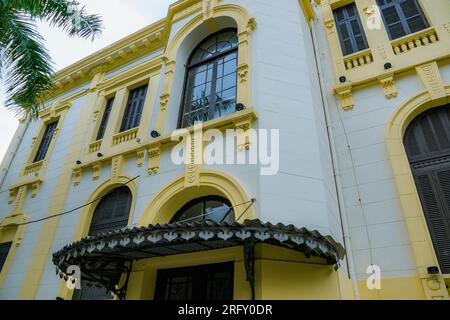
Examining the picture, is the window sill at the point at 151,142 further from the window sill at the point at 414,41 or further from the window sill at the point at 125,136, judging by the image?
the window sill at the point at 414,41

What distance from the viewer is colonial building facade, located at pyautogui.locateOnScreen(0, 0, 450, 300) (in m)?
4.93

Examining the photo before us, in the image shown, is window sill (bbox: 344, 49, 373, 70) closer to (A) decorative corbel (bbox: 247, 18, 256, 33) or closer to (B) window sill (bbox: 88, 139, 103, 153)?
(A) decorative corbel (bbox: 247, 18, 256, 33)

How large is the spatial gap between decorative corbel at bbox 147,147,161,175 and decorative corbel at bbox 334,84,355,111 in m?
4.45

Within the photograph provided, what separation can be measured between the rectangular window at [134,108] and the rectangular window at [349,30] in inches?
253

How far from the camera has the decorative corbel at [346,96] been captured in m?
7.05

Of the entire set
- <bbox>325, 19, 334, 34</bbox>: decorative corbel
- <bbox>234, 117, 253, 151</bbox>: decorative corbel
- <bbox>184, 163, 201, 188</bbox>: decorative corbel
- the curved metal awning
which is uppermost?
<bbox>325, 19, 334, 34</bbox>: decorative corbel

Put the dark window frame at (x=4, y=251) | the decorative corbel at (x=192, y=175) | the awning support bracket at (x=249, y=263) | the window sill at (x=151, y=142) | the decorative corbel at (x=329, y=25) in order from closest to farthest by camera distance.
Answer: the awning support bracket at (x=249, y=263)
the window sill at (x=151, y=142)
the decorative corbel at (x=192, y=175)
the decorative corbel at (x=329, y=25)
the dark window frame at (x=4, y=251)

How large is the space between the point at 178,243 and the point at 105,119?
24.3ft

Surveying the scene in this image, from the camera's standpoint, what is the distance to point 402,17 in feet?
25.3

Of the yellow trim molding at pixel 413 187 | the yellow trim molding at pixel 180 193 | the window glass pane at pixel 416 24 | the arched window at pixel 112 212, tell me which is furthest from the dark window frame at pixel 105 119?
the window glass pane at pixel 416 24

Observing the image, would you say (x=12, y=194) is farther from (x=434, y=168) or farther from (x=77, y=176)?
(x=434, y=168)

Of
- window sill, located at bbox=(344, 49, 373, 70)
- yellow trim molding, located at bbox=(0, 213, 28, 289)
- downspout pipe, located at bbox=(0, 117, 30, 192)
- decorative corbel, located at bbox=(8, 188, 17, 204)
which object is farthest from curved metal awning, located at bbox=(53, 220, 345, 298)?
downspout pipe, located at bbox=(0, 117, 30, 192)

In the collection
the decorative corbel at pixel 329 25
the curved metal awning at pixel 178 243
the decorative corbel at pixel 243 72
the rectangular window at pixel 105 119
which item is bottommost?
the curved metal awning at pixel 178 243

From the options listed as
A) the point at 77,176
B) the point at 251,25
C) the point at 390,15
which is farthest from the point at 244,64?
the point at 77,176
